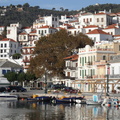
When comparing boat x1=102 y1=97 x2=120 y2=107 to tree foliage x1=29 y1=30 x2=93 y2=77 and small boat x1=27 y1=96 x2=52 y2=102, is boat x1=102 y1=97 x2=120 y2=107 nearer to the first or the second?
small boat x1=27 y1=96 x2=52 y2=102

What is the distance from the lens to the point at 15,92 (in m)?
89.4

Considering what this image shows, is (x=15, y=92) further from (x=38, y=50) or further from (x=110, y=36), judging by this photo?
(x=110, y=36)

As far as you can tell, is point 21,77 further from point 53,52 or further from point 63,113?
point 63,113

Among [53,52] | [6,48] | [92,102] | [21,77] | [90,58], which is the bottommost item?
[92,102]

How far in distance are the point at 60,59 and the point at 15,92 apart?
996 inches

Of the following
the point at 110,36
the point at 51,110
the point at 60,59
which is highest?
the point at 110,36

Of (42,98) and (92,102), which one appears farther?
(42,98)

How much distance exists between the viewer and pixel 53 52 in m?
115

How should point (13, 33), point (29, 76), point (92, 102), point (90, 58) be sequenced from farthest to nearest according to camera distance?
point (13, 33) < point (29, 76) < point (90, 58) < point (92, 102)

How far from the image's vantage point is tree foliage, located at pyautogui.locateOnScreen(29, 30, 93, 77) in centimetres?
11112

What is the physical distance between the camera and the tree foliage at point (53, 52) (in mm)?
111125

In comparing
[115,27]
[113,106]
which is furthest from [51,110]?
Result: [115,27]

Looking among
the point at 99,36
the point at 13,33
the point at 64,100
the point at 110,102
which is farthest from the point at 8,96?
the point at 13,33

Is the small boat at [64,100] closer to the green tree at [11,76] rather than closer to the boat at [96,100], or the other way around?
the boat at [96,100]
